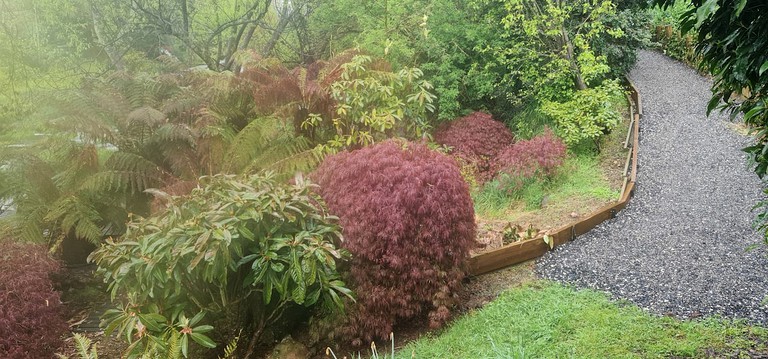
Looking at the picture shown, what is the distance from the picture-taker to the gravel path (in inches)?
158

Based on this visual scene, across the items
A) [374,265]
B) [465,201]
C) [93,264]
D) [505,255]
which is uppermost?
[465,201]

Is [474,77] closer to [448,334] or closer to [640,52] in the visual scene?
[448,334]

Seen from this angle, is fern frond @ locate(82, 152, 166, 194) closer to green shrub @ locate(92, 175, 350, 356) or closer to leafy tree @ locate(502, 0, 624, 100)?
green shrub @ locate(92, 175, 350, 356)

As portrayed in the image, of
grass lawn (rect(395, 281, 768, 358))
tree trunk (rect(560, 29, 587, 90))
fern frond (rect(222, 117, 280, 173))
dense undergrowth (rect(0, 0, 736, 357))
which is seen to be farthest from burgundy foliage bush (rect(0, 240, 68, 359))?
tree trunk (rect(560, 29, 587, 90))

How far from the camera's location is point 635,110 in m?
9.43

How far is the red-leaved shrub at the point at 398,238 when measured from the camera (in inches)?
153

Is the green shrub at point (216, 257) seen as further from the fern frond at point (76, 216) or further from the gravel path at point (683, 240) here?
the gravel path at point (683, 240)

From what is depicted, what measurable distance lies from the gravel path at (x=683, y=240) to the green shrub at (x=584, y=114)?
0.76m

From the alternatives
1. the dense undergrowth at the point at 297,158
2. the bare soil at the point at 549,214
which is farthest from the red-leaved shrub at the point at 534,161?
the bare soil at the point at 549,214

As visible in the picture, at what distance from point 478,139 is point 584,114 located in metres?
1.57

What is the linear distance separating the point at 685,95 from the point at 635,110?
1.82 meters

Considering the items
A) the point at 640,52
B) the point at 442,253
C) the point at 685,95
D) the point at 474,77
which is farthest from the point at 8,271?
the point at 640,52

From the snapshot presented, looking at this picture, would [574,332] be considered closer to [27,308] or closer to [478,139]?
[27,308]

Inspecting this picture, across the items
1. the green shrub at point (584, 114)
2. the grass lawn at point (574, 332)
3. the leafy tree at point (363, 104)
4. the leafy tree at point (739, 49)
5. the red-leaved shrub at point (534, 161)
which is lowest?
the grass lawn at point (574, 332)
